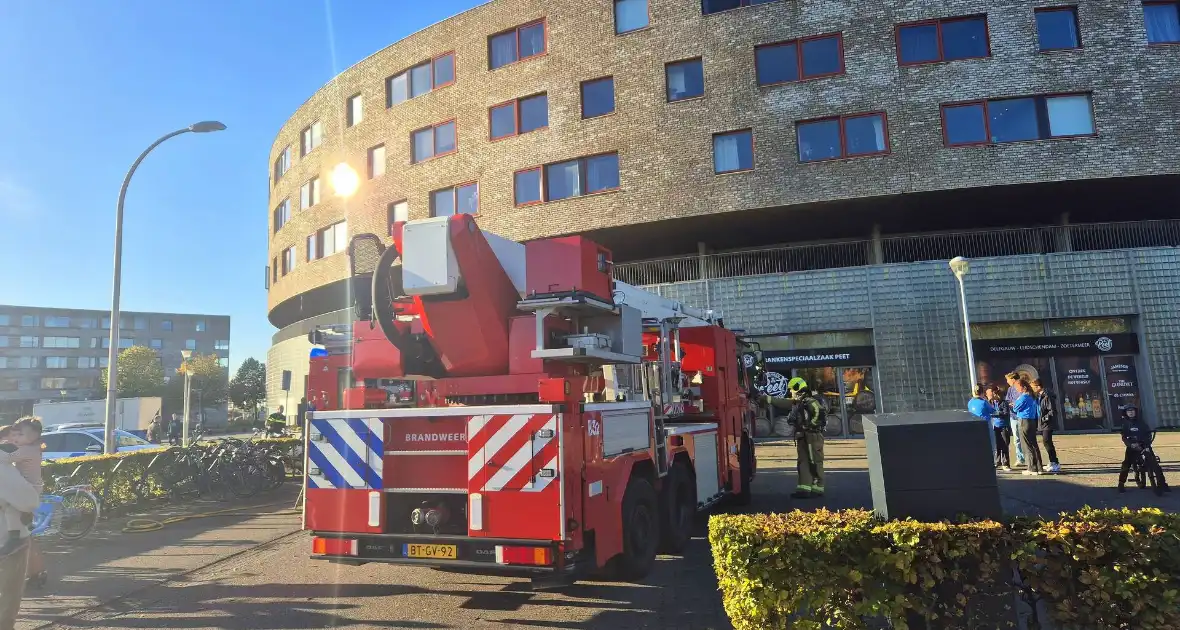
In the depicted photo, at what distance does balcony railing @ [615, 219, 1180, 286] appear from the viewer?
20.5 m

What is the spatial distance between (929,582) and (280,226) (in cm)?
3649

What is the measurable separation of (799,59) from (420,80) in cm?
1417

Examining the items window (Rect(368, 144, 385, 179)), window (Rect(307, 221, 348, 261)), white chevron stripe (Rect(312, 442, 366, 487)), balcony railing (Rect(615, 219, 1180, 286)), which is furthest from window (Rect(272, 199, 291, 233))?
white chevron stripe (Rect(312, 442, 366, 487))

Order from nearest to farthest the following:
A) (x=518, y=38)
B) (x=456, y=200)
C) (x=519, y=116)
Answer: (x=519, y=116)
(x=518, y=38)
(x=456, y=200)

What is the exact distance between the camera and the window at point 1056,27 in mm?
20250

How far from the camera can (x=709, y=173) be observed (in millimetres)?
21016

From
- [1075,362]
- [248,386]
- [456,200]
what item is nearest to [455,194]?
[456,200]

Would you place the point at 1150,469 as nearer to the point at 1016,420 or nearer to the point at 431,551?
the point at 1016,420

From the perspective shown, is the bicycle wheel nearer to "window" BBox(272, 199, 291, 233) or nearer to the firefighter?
the firefighter

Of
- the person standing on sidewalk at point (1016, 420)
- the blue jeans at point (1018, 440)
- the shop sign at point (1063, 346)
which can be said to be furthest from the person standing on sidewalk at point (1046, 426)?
the shop sign at point (1063, 346)

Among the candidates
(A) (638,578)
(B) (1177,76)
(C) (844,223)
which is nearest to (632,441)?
(A) (638,578)

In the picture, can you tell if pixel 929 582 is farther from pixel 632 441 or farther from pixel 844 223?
pixel 844 223

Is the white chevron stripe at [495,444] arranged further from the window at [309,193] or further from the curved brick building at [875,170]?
the window at [309,193]

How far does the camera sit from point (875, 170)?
65.4 ft
